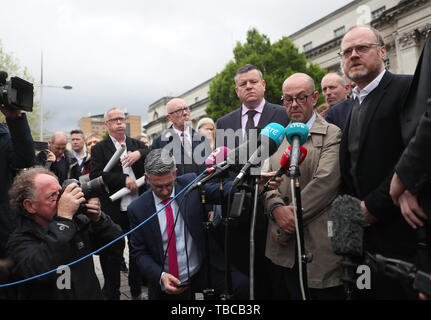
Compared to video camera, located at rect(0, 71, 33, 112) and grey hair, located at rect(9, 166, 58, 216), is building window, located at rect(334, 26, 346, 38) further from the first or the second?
grey hair, located at rect(9, 166, 58, 216)

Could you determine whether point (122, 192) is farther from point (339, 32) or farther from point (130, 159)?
point (339, 32)

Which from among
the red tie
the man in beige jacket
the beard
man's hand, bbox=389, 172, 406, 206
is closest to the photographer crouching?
the red tie

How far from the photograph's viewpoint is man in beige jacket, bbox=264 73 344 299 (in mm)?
2678

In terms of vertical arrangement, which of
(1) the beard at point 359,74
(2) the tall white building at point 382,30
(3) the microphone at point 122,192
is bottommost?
(3) the microphone at point 122,192

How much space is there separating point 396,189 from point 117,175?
359 cm

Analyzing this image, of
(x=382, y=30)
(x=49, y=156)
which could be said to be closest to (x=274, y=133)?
(x=49, y=156)

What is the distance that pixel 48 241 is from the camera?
8.26ft

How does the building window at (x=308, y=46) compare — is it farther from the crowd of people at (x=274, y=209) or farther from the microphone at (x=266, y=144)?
the microphone at (x=266, y=144)

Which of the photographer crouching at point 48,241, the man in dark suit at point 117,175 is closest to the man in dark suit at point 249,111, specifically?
the man in dark suit at point 117,175

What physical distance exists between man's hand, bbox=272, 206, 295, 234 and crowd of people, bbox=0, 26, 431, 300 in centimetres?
1

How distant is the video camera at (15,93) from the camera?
280 centimetres

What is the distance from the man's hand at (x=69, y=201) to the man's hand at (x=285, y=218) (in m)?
1.55
